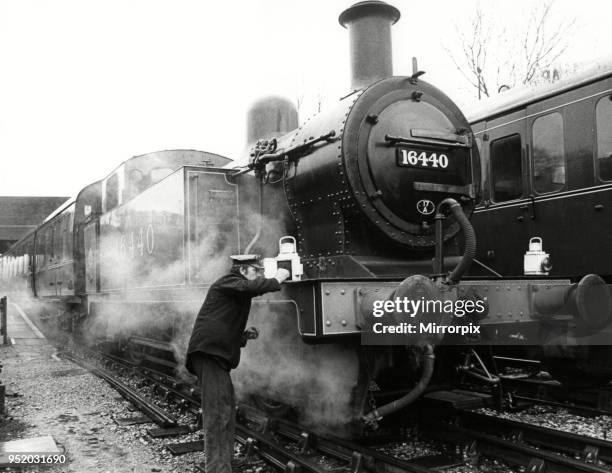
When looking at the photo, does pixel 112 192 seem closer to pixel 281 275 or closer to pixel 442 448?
pixel 281 275

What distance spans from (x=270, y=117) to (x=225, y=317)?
3186 mm

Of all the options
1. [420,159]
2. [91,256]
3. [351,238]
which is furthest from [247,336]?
[91,256]

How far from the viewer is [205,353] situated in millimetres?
3645

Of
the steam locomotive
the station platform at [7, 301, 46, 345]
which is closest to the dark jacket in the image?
the steam locomotive

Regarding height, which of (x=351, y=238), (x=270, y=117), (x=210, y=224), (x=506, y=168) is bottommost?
(x=351, y=238)

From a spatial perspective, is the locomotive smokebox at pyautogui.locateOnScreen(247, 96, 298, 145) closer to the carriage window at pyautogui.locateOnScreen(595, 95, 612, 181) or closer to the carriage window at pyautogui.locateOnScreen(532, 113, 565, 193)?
the carriage window at pyautogui.locateOnScreen(532, 113, 565, 193)

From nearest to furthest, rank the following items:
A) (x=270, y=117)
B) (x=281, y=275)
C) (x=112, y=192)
→ (x=281, y=275) → (x=270, y=117) → (x=112, y=192)

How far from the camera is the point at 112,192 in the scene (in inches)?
360

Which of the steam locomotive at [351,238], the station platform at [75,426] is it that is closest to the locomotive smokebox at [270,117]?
the steam locomotive at [351,238]

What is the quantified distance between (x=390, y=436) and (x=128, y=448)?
79.3 inches

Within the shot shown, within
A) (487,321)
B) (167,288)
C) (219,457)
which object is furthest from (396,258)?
(167,288)

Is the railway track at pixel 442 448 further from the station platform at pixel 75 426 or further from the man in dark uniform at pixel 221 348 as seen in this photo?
the man in dark uniform at pixel 221 348

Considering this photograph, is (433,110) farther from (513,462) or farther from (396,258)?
(513,462)

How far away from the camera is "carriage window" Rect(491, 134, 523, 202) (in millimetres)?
6551
